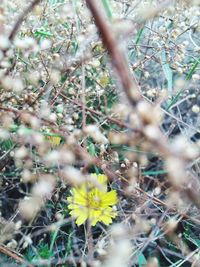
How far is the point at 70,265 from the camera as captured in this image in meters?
1.02

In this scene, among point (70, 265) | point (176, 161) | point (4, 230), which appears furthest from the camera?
point (70, 265)

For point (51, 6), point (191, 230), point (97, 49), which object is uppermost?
point (51, 6)

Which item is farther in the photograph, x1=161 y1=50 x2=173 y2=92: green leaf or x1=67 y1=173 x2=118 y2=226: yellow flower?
x1=161 y1=50 x2=173 y2=92: green leaf

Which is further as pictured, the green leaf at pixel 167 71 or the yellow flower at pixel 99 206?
the green leaf at pixel 167 71

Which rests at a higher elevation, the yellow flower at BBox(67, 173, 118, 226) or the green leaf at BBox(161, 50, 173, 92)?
the green leaf at BBox(161, 50, 173, 92)

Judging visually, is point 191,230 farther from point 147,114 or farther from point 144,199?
point 147,114

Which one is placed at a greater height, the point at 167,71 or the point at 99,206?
the point at 167,71

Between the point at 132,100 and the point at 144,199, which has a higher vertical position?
the point at 132,100

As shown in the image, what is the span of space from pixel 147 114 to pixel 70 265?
2.10 ft

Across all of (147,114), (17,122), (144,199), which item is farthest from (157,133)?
(17,122)

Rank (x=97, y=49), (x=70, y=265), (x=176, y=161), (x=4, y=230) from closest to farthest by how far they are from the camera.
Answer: (x=176, y=161), (x=4, y=230), (x=70, y=265), (x=97, y=49)

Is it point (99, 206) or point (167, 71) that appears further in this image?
point (167, 71)

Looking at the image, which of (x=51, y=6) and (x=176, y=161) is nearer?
(x=176, y=161)

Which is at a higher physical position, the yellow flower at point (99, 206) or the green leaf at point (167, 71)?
the green leaf at point (167, 71)
